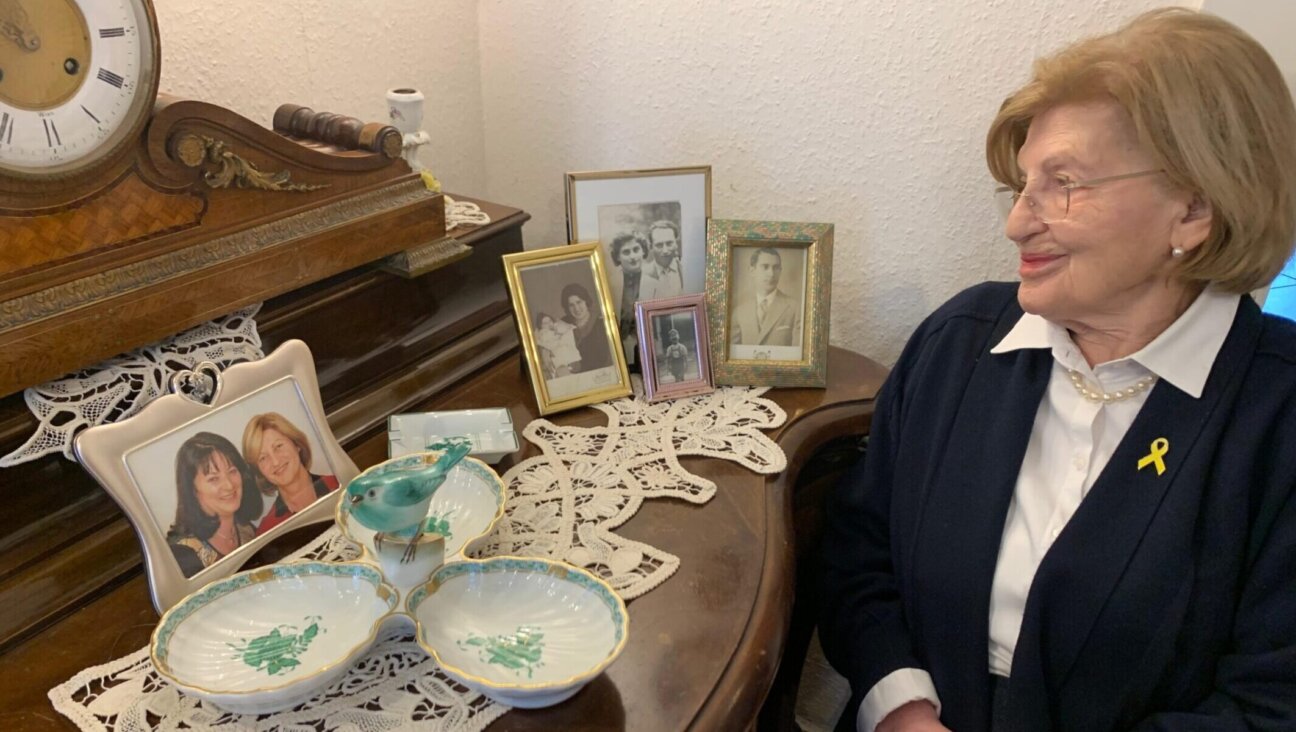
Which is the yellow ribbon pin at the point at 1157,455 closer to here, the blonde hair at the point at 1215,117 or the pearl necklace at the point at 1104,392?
the pearl necklace at the point at 1104,392

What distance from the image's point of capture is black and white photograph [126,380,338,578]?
79 centimetres

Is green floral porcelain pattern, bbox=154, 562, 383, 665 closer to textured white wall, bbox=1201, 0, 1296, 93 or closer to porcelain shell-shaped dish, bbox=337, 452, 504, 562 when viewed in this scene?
porcelain shell-shaped dish, bbox=337, 452, 504, 562

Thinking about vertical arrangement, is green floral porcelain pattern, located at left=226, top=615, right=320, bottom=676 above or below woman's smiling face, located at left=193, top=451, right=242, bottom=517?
below

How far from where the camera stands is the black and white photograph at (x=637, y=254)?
1272 millimetres

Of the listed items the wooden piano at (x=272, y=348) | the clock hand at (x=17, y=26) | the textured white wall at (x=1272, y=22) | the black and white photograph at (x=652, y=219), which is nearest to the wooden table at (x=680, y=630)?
the wooden piano at (x=272, y=348)

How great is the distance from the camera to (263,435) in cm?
87

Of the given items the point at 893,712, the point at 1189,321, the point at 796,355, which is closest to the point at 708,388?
the point at 796,355

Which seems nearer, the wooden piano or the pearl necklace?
the wooden piano

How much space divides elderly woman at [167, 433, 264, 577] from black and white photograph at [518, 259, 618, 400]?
421 millimetres

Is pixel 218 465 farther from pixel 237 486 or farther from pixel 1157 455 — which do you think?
pixel 1157 455

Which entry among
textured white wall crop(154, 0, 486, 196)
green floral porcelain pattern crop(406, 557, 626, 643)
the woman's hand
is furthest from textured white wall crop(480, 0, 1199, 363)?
green floral porcelain pattern crop(406, 557, 626, 643)

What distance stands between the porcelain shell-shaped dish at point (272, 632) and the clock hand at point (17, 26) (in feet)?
1.56

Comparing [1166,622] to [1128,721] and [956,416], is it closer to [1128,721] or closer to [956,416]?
[1128,721]

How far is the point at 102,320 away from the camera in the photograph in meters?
0.79
